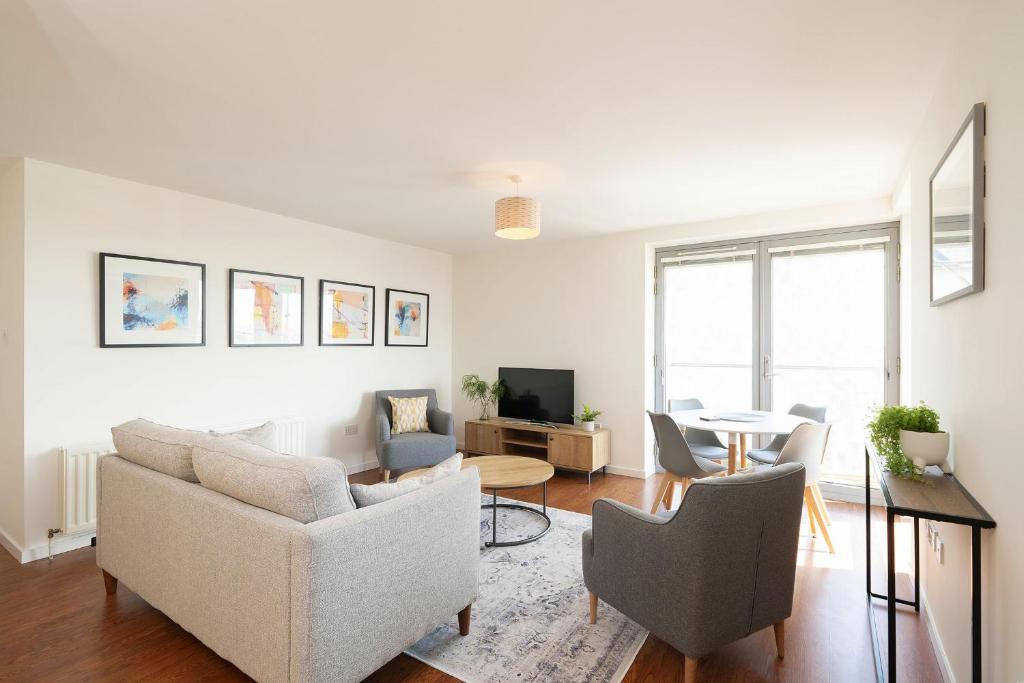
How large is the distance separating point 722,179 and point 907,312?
6.35 feet

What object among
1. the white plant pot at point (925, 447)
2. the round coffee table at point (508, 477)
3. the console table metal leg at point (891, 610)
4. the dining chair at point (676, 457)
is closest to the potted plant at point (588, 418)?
the round coffee table at point (508, 477)

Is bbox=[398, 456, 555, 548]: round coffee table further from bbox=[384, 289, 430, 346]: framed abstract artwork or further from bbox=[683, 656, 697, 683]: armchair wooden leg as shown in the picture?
bbox=[384, 289, 430, 346]: framed abstract artwork

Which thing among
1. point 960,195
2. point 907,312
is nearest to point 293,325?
point 960,195

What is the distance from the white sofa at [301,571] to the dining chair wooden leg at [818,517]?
2.42 meters

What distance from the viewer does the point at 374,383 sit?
5383mm

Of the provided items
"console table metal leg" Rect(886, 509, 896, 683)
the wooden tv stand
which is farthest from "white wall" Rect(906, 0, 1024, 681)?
the wooden tv stand

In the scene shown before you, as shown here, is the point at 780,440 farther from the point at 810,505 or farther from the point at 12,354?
the point at 12,354

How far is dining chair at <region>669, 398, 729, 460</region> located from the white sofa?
7.55 feet

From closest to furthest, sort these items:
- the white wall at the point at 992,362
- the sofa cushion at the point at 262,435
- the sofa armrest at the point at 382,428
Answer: the white wall at the point at 992,362
the sofa cushion at the point at 262,435
the sofa armrest at the point at 382,428

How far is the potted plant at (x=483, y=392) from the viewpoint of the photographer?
575 centimetres

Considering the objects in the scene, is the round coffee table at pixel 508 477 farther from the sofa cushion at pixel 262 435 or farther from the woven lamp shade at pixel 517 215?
the woven lamp shade at pixel 517 215

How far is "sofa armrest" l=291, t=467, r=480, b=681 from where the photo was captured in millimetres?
1572

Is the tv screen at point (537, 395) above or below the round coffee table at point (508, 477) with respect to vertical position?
above

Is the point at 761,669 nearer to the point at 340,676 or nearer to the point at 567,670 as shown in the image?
the point at 567,670
